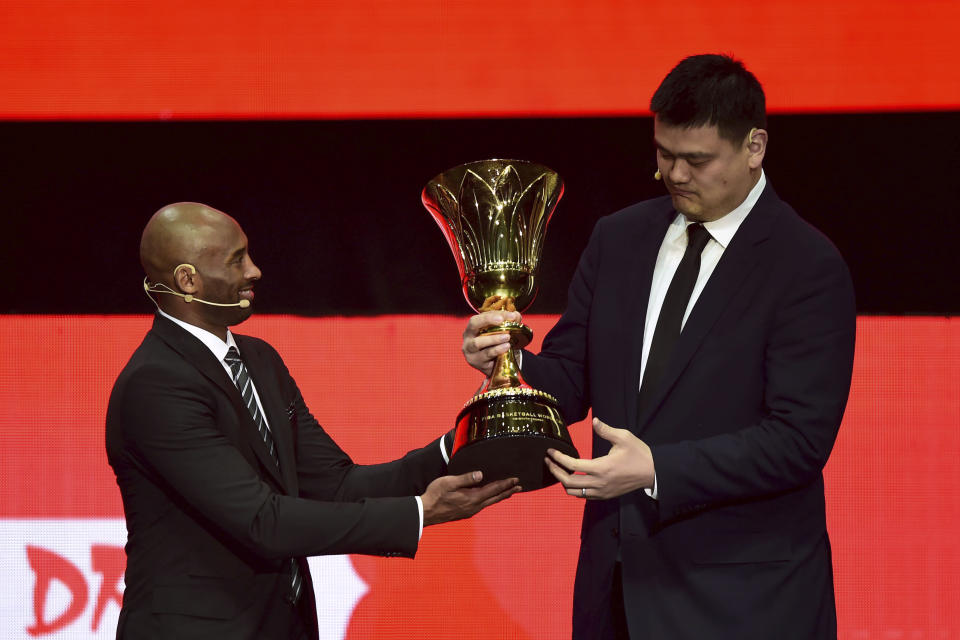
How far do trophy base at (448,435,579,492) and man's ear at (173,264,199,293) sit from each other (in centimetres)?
73

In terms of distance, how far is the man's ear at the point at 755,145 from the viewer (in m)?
1.81

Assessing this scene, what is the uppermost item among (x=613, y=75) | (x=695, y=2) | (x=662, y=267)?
(x=695, y=2)

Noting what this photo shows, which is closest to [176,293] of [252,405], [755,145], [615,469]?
[252,405]

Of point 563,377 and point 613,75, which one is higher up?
point 613,75

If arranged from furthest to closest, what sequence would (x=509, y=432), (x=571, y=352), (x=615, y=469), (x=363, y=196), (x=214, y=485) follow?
(x=363, y=196)
(x=571, y=352)
(x=214, y=485)
(x=509, y=432)
(x=615, y=469)

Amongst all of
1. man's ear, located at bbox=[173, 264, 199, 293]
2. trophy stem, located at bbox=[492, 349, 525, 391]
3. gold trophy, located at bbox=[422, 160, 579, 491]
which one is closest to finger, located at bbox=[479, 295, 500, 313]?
gold trophy, located at bbox=[422, 160, 579, 491]

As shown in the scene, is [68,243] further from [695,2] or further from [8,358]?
[695,2]

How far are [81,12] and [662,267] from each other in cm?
246

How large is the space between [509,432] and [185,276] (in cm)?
85

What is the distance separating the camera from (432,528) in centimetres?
314

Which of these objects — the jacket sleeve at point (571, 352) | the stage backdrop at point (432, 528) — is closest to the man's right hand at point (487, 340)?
the jacket sleeve at point (571, 352)

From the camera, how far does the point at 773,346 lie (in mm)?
1713

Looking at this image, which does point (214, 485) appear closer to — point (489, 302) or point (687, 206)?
point (489, 302)

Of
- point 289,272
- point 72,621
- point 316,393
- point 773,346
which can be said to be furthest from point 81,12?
point 773,346
